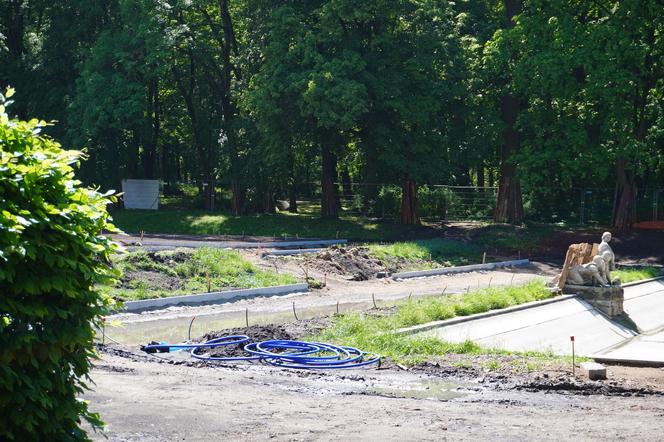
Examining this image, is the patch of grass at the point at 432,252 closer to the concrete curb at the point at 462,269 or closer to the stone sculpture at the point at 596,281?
the concrete curb at the point at 462,269

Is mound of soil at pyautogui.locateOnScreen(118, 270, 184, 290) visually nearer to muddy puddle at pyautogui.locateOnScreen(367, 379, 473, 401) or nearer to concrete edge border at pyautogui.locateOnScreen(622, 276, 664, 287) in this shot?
muddy puddle at pyautogui.locateOnScreen(367, 379, 473, 401)

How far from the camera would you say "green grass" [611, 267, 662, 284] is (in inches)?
1245

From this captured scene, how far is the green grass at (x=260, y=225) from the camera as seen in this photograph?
43781 millimetres

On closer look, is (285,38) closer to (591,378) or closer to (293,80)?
(293,80)

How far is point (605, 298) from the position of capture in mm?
25109

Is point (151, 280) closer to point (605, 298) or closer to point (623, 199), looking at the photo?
point (605, 298)

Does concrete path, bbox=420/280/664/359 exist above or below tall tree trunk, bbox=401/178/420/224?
below

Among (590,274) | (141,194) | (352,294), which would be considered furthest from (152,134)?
(590,274)

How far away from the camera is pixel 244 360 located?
1673 cm

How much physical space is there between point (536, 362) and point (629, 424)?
4.74 metres

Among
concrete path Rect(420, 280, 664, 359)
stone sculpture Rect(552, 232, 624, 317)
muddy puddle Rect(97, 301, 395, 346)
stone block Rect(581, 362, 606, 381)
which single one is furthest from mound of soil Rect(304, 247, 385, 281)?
stone block Rect(581, 362, 606, 381)

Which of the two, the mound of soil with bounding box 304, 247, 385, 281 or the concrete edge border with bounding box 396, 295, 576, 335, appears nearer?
the concrete edge border with bounding box 396, 295, 576, 335

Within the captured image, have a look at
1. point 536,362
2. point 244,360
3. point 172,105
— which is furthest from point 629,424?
point 172,105

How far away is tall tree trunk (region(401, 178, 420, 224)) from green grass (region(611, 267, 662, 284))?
13699 millimetres
